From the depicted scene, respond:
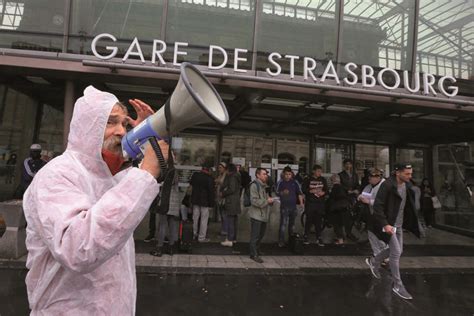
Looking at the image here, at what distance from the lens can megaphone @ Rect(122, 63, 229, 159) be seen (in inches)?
44.3

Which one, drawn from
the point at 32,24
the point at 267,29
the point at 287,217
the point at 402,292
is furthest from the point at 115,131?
the point at 32,24

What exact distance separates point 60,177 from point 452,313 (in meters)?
5.53

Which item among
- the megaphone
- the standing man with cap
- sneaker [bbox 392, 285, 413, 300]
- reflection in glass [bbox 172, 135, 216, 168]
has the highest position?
reflection in glass [bbox 172, 135, 216, 168]

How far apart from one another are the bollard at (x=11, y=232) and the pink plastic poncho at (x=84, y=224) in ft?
18.0

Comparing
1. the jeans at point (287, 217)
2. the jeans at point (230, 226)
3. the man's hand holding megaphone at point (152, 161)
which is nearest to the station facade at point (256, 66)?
the jeans at point (230, 226)

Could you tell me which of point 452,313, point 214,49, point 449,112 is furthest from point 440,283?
point 214,49

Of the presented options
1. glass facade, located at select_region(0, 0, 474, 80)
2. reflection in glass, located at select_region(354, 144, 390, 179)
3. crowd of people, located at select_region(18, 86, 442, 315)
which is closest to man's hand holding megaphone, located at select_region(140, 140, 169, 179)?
crowd of people, located at select_region(18, 86, 442, 315)

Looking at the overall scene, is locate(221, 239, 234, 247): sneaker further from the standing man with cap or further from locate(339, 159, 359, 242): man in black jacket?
Answer: the standing man with cap

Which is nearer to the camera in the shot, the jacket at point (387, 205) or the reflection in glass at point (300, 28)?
the jacket at point (387, 205)

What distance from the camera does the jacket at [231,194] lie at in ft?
24.7

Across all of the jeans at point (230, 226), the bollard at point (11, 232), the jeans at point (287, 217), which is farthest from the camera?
the jeans at point (287, 217)

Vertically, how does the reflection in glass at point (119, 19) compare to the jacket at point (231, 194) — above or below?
above

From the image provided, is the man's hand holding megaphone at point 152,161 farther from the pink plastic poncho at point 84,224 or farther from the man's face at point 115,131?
the man's face at point 115,131

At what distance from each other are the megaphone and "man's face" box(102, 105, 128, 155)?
64 mm
